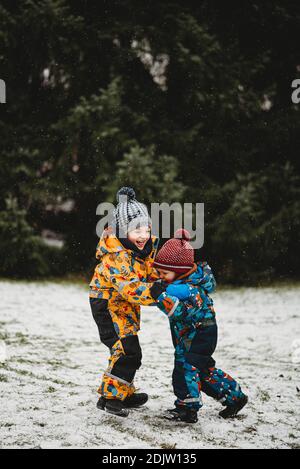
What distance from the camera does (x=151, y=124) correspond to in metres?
11.2

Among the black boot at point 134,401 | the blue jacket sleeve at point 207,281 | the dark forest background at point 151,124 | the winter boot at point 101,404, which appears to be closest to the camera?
the blue jacket sleeve at point 207,281

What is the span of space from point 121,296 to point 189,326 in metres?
0.45

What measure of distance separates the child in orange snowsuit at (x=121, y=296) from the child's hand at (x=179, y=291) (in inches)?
10.4

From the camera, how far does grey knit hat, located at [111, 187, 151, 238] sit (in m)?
3.71

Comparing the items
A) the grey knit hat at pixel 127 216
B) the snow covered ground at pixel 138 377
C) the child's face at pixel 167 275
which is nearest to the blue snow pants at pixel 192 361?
the snow covered ground at pixel 138 377

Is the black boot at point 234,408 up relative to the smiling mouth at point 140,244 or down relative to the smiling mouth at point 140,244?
down

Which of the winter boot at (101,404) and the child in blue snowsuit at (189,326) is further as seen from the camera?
the winter boot at (101,404)

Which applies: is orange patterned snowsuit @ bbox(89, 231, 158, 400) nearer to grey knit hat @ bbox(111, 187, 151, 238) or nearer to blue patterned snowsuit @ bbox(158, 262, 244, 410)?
grey knit hat @ bbox(111, 187, 151, 238)

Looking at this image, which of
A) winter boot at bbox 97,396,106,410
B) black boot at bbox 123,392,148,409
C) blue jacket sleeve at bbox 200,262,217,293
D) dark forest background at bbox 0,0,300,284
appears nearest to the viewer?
blue jacket sleeve at bbox 200,262,217,293

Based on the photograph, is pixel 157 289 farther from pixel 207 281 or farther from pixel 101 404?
pixel 101 404

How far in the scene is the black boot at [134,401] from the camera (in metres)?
3.97

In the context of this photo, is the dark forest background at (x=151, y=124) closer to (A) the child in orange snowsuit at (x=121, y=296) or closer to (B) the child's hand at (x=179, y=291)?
(A) the child in orange snowsuit at (x=121, y=296)

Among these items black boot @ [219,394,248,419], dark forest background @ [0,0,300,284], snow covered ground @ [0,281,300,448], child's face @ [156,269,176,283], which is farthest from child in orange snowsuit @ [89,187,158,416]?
dark forest background @ [0,0,300,284]

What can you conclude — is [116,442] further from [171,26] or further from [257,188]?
[171,26]
